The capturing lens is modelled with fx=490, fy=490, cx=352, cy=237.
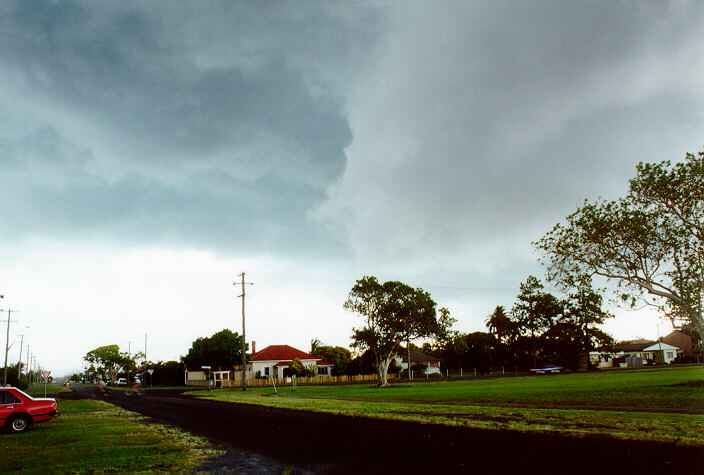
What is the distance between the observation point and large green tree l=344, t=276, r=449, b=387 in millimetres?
46250

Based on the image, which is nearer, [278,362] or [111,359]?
[278,362]

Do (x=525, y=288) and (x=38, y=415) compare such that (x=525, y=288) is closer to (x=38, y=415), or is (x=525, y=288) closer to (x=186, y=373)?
(x=186, y=373)

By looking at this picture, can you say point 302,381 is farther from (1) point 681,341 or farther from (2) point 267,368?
(1) point 681,341

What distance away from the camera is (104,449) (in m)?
12.1

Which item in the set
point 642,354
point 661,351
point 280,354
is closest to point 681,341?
point 642,354

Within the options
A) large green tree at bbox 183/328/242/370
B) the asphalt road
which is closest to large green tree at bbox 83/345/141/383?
large green tree at bbox 183/328/242/370

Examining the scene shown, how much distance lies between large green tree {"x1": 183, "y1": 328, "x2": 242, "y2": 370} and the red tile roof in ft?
11.7

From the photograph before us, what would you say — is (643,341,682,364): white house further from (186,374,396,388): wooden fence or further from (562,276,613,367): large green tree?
(186,374,396,388): wooden fence

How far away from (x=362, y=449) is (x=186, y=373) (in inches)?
3305

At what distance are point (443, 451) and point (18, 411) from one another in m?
16.1

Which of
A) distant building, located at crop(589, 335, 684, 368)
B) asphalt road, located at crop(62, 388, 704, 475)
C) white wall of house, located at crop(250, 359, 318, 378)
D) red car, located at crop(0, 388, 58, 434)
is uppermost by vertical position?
red car, located at crop(0, 388, 58, 434)

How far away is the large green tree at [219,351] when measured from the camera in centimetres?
8044

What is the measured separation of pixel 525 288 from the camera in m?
87.8

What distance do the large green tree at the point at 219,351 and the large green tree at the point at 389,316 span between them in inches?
1545
